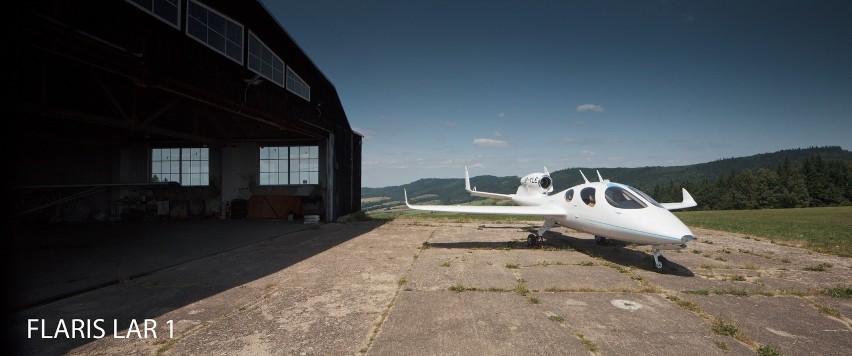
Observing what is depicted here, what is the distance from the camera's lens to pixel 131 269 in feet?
20.7

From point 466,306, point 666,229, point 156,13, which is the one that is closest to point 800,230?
point 666,229

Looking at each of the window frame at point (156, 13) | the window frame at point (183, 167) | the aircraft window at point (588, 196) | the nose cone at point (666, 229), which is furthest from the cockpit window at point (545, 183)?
the window frame at point (183, 167)

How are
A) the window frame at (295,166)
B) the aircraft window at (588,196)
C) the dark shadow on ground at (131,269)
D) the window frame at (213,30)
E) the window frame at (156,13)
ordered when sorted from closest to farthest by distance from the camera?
the dark shadow on ground at (131,269), the window frame at (156,13), the aircraft window at (588,196), the window frame at (213,30), the window frame at (295,166)

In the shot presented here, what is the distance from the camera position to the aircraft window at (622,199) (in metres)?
6.96

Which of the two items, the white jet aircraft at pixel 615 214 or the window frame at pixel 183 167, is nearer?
the white jet aircraft at pixel 615 214

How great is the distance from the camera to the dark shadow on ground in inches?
156

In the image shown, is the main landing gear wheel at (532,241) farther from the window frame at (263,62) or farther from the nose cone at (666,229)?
the window frame at (263,62)

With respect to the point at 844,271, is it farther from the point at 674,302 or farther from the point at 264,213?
the point at 264,213

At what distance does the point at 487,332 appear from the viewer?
3580 millimetres

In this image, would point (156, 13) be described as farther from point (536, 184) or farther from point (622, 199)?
point (536, 184)

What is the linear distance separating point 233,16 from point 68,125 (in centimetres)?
892

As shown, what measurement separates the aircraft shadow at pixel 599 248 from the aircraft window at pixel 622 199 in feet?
4.20

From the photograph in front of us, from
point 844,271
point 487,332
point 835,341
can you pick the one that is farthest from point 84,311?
point 844,271

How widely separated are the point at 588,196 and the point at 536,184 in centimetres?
432
